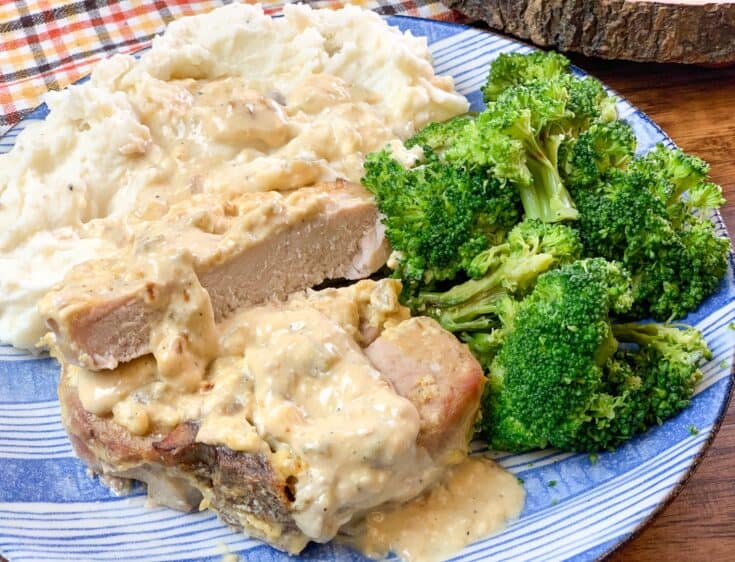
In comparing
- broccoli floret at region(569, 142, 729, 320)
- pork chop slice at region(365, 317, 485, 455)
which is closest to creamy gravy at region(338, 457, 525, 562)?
pork chop slice at region(365, 317, 485, 455)

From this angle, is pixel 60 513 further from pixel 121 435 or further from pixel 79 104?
pixel 79 104

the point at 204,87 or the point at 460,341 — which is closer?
the point at 460,341

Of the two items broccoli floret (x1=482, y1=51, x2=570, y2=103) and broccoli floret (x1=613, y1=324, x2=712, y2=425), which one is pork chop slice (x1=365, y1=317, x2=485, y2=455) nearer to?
broccoli floret (x1=613, y1=324, x2=712, y2=425)

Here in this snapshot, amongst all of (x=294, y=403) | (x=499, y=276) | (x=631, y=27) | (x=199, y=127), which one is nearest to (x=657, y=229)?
(x=499, y=276)

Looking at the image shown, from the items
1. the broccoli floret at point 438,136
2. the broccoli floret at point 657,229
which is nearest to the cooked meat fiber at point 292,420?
the broccoli floret at point 657,229

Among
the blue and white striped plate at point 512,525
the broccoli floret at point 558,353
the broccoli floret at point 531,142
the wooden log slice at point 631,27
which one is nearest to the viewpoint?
the blue and white striped plate at point 512,525

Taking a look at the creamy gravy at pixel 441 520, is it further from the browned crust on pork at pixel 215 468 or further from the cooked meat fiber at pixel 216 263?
the cooked meat fiber at pixel 216 263

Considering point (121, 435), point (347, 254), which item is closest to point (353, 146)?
point (347, 254)
